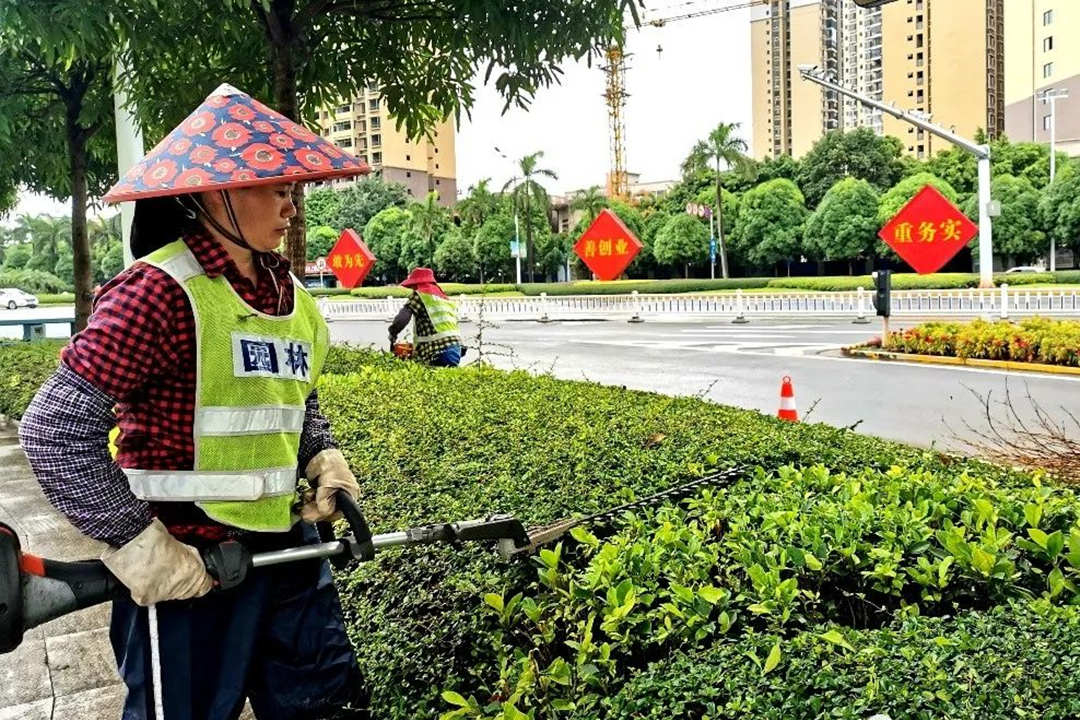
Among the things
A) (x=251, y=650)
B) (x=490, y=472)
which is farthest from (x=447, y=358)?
(x=251, y=650)

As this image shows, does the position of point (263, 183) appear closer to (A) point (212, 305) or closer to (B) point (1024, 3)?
(A) point (212, 305)

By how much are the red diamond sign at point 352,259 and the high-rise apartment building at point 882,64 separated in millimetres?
55754

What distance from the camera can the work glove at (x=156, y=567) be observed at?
175 cm

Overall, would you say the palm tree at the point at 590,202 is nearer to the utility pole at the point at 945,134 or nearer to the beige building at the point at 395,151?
the utility pole at the point at 945,134

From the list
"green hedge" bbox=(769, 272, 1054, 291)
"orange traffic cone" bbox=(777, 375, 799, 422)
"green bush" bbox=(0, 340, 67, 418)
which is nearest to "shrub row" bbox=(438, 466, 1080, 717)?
"orange traffic cone" bbox=(777, 375, 799, 422)

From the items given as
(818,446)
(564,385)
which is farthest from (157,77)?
(818,446)

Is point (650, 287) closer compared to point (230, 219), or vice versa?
point (230, 219)

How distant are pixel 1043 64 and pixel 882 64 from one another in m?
29.3

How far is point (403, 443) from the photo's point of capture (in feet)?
13.9

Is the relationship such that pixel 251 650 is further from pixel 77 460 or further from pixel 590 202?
pixel 590 202

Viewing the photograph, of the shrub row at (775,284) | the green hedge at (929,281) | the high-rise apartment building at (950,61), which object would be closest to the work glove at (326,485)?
the shrub row at (775,284)

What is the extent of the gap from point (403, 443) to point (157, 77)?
4.69m

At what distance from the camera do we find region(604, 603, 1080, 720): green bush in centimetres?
171

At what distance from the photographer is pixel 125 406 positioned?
189 cm
